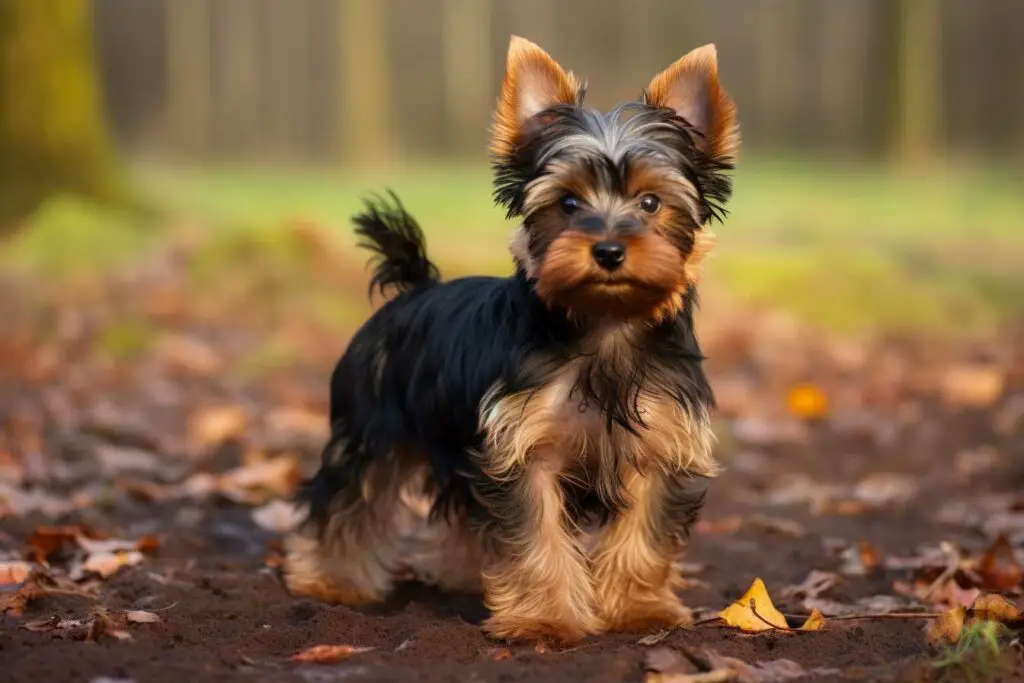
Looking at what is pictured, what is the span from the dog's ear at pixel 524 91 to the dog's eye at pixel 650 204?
0.59 metres

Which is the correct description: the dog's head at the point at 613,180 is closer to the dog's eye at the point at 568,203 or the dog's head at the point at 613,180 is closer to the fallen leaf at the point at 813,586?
the dog's eye at the point at 568,203

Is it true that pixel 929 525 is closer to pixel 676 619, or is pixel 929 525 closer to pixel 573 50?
pixel 676 619

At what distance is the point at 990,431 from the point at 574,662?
19.1ft

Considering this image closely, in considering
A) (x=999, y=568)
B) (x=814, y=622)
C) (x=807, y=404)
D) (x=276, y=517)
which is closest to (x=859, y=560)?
(x=999, y=568)

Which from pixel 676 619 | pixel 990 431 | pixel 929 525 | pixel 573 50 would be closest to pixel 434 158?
pixel 573 50

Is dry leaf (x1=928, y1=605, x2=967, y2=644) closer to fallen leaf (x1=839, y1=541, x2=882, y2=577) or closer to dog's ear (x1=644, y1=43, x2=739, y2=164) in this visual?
fallen leaf (x1=839, y1=541, x2=882, y2=577)

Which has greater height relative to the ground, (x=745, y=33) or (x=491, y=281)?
(x=745, y=33)

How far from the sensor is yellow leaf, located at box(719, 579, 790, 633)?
4.74 meters

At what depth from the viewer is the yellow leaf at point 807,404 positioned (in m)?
9.93

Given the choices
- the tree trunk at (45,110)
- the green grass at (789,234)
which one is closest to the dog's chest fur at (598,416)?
the green grass at (789,234)

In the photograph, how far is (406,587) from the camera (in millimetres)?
5988

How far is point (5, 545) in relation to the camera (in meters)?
5.98

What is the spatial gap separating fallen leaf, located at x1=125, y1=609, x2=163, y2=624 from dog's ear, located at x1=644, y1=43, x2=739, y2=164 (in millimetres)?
2664

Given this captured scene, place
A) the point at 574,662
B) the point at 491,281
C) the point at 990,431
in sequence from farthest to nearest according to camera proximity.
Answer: the point at 990,431 → the point at 491,281 → the point at 574,662
